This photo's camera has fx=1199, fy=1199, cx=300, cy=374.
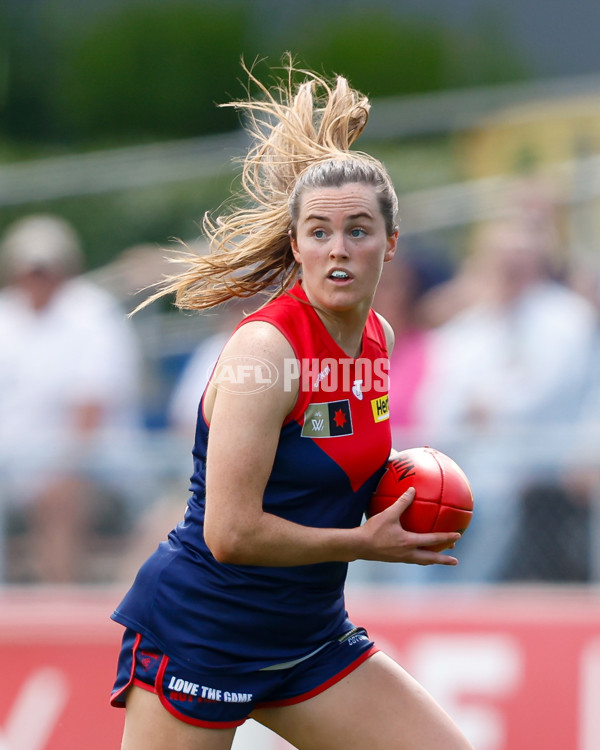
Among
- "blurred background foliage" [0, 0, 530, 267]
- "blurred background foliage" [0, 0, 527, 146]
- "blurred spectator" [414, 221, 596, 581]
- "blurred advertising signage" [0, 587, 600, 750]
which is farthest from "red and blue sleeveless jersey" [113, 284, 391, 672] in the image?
"blurred background foliage" [0, 0, 527, 146]

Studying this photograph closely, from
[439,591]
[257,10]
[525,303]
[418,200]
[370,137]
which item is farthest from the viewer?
[257,10]

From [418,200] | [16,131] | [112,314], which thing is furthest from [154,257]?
[16,131]

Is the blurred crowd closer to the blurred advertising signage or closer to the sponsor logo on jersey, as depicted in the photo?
the blurred advertising signage

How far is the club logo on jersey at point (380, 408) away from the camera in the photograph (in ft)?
11.9

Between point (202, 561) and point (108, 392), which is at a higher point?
point (108, 392)

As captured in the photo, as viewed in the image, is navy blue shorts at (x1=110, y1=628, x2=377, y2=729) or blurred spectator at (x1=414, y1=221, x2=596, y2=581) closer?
navy blue shorts at (x1=110, y1=628, x2=377, y2=729)

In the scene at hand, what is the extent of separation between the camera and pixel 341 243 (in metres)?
3.43

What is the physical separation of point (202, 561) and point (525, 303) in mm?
3840

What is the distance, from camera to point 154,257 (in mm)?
A: 8930

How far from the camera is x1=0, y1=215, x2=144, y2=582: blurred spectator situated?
691 centimetres

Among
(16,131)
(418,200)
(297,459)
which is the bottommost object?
(297,459)

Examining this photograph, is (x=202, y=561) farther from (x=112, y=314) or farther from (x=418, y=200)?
(x=418, y=200)

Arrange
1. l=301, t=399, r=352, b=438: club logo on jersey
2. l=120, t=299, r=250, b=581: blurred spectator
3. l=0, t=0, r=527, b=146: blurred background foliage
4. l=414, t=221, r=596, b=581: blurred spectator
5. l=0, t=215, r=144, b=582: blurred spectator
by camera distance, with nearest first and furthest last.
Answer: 1. l=301, t=399, r=352, b=438: club logo on jersey
2. l=414, t=221, r=596, b=581: blurred spectator
3. l=120, t=299, r=250, b=581: blurred spectator
4. l=0, t=215, r=144, b=582: blurred spectator
5. l=0, t=0, r=527, b=146: blurred background foliage

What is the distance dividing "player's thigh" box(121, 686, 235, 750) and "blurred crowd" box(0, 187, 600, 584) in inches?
124
